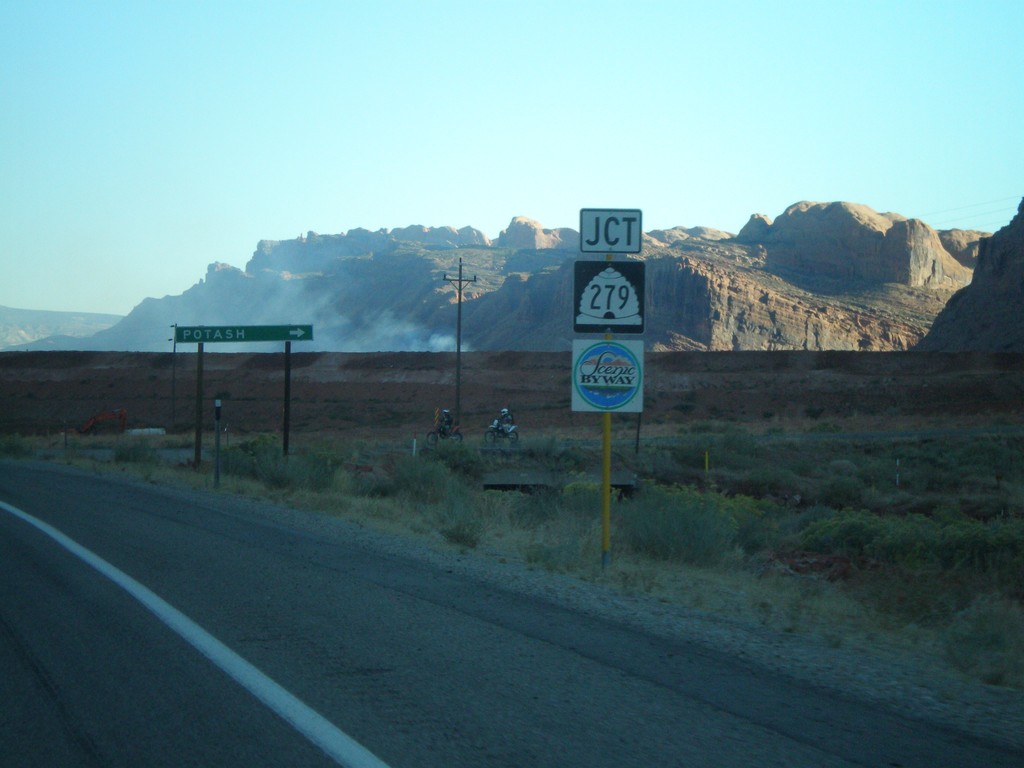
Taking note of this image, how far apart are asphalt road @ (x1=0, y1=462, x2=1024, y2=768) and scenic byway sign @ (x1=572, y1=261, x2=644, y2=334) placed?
318 cm

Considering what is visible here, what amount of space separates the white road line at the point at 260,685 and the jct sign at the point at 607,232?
5.50 metres

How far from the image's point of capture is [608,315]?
Result: 34.1 ft

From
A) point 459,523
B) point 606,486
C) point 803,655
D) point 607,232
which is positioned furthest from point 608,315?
point 459,523

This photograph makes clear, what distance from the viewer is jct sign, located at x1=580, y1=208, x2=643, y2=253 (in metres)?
10.3

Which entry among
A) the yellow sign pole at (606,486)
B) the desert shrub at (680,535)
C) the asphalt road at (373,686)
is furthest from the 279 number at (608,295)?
the desert shrub at (680,535)

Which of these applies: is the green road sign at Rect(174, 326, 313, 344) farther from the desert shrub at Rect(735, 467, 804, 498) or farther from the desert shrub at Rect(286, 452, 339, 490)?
the desert shrub at Rect(735, 467, 804, 498)

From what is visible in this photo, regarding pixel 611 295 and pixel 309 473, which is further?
pixel 309 473

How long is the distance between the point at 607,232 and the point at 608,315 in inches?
35.5

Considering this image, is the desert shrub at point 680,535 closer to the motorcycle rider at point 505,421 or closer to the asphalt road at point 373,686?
the asphalt road at point 373,686

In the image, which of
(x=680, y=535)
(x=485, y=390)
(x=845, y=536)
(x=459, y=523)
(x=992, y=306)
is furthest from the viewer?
(x=992, y=306)

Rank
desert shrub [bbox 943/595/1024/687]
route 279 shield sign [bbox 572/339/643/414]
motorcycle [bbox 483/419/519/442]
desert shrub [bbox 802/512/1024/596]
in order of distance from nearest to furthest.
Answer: desert shrub [bbox 943/595/1024/687] < route 279 shield sign [bbox 572/339/643/414] < desert shrub [bbox 802/512/1024/596] < motorcycle [bbox 483/419/519/442]

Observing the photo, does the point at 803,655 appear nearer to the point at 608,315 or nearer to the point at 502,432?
the point at 608,315

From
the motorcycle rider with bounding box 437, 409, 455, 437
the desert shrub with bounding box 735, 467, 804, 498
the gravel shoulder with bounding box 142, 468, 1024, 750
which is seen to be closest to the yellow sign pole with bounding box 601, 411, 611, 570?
the gravel shoulder with bounding box 142, 468, 1024, 750

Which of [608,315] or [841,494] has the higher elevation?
[608,315]
